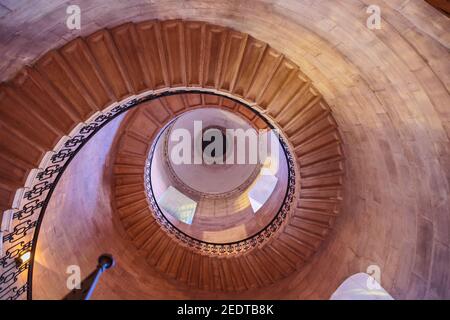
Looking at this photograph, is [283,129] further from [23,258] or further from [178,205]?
[178,205]

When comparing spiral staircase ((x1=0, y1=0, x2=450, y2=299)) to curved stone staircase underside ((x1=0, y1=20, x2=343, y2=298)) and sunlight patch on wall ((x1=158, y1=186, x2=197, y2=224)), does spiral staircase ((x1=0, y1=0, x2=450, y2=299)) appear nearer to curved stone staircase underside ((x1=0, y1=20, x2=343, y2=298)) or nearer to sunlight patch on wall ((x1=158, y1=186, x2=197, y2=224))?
curved stone staircase underside ((x1=0, y1=20, x2=343, y2=298))

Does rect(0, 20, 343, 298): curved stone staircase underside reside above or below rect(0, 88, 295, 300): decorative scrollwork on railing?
above

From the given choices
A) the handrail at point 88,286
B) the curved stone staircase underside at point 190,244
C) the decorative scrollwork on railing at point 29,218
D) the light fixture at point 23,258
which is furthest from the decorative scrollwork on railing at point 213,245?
the handrail at point 88,286

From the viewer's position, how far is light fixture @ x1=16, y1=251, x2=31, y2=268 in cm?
582

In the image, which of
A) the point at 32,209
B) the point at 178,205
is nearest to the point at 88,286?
the point at 32,209

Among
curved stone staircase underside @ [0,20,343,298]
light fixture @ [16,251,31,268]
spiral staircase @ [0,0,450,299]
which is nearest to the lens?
spiral staircase @ [0,0,450,299]

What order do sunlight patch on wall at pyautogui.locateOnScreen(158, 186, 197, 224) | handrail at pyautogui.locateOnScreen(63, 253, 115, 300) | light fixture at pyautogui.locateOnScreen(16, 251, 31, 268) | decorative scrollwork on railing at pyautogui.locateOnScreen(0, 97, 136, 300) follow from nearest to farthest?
handrail at pyautogui.locateOnScreen(63, 253, 115, 300) → decorative scrollwork on railing at pyautogui.locateOnScreen(0, 97, 136, 300) → light fixture at pyautogui.locateOnScreen(16, 251, 31, 268) → sunlight patch on wall at pyautogui.locateOnScreen(158, 186, 197, 224)

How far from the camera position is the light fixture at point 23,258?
5.82 metres

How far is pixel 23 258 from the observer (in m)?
5.92

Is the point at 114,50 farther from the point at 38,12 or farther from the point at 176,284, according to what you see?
the point at 176,284

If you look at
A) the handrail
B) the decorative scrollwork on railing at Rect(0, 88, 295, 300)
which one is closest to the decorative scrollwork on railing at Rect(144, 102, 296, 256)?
the decorative scrollwork on railing at Rect(0, 88, 295, 300)

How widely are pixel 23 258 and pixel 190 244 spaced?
184 inches

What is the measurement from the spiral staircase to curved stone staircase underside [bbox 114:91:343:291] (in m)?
0.06

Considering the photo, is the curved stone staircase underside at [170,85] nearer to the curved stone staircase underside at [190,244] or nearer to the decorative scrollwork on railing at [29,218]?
the decorative scrollwork on railing at [29,218]
